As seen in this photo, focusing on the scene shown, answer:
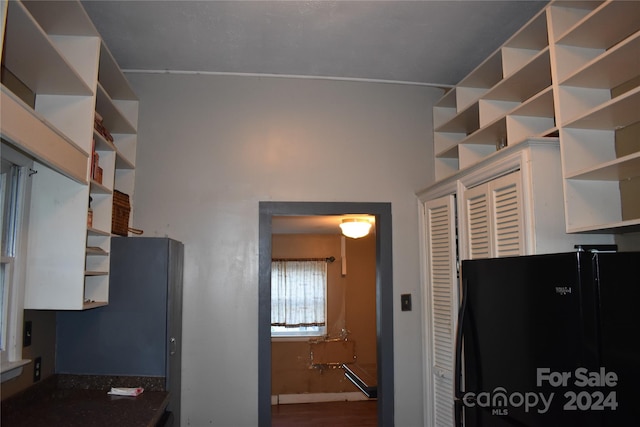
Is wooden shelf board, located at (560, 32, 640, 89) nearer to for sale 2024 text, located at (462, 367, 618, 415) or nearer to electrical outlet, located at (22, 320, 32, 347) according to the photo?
for sale 2024 text, located at (462, 367, 618, 415)

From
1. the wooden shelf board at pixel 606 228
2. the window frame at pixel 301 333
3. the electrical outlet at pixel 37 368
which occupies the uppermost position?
the wooden shelf board at pixel 606 228

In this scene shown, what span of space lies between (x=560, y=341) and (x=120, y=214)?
224cm

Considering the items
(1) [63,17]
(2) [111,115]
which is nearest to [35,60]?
(1) [63,17]

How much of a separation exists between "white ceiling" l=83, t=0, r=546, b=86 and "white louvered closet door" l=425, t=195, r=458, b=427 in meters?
0.88

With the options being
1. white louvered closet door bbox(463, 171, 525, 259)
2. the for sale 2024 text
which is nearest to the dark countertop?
the for sale 2024 text

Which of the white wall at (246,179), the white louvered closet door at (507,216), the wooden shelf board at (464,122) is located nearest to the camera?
the white louvered closet door at (507,216)

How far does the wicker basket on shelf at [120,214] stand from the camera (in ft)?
8.71

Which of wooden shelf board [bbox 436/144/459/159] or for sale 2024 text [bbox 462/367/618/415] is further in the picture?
wooden shelf board [bbox 436/144/459/159]

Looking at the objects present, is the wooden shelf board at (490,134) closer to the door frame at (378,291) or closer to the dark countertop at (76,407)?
the door frame at (378,291)

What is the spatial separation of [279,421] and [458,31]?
459 cm

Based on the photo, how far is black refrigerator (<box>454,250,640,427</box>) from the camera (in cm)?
143

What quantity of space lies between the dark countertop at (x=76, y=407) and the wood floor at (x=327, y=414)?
3.34 metres

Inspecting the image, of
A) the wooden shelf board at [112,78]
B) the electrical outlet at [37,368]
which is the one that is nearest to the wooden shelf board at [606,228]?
the wooden shelf board at [112,78]

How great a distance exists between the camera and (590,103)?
208 centimetres
